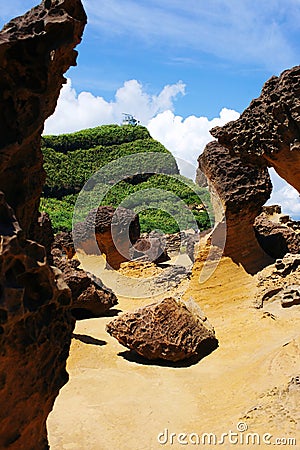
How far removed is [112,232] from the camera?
1260cm

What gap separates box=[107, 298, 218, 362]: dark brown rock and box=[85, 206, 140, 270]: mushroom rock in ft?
20.6

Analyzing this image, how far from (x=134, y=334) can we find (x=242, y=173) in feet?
14.1

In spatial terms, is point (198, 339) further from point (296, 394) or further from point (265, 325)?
point (296, 394)

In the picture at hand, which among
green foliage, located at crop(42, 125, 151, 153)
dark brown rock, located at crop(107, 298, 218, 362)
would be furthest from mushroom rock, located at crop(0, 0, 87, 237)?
green foliage, located at crop(42, 125, 151, 153)

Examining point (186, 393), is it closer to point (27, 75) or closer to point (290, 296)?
point (290, 296)

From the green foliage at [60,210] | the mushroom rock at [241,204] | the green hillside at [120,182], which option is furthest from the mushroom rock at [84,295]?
the green hillside at [120,182]

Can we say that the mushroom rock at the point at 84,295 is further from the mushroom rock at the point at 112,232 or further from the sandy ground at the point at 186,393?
the mushroom rock at the point at 112,232

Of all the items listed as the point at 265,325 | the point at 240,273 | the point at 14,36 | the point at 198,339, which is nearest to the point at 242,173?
the point at 240,273

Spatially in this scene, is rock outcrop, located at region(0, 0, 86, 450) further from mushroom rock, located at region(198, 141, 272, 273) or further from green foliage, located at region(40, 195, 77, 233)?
green foliage, located at region(40, 195, 77, 233)

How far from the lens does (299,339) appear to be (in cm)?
495

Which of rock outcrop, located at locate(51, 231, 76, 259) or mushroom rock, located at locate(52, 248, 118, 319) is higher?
rock outcrop, located at locate(51, 231, 76, 259)

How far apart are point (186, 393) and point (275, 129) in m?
3.42

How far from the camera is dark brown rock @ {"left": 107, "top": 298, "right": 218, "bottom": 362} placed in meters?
5.61

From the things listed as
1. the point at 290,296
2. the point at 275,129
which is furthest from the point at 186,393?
the point at 275,129
